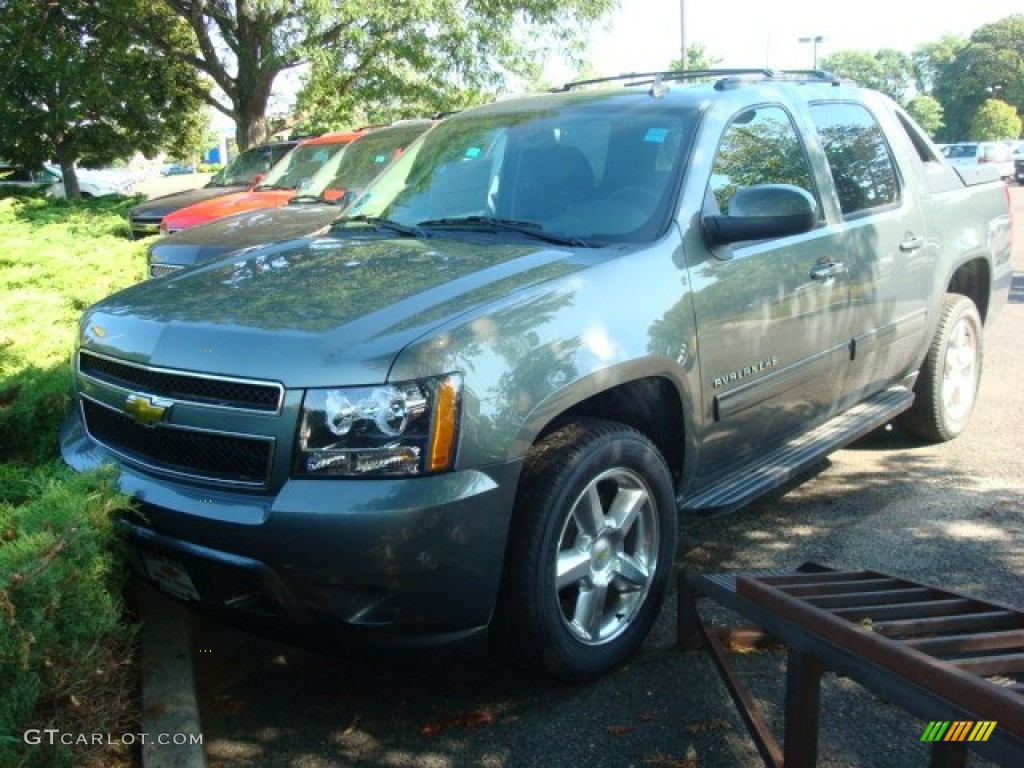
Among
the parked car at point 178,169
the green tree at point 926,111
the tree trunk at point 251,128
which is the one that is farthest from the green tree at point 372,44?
the green tree at point 926,111

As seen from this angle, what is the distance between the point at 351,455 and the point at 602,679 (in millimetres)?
1227

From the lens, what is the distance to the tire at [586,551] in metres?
2.89

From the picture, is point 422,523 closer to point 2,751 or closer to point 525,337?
point 525,337

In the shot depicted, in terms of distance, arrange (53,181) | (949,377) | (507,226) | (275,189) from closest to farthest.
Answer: (507,226), (949,377), (275,189), (53,181)

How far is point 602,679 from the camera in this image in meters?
3.27

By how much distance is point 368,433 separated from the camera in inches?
104

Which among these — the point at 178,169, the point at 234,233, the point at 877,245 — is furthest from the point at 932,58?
the point at 877,245

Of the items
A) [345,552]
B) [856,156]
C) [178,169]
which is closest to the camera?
[345,552]

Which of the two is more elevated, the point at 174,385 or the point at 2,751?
the point at 174,385

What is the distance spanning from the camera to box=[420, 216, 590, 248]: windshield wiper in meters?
3.58

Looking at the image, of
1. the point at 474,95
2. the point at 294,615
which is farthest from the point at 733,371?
the point at 474,95

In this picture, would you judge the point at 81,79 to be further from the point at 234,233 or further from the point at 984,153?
the point at 984,153

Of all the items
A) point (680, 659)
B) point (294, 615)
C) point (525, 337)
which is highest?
point (525, 337)

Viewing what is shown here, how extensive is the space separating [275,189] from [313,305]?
902 centimetres
